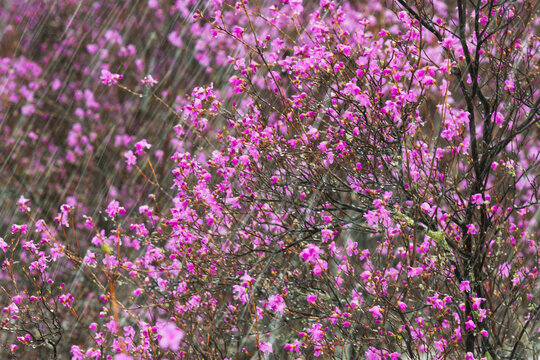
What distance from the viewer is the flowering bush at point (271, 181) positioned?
3408mm

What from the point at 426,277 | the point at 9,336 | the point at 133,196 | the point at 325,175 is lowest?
the point at 9,336

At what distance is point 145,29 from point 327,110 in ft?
19.4

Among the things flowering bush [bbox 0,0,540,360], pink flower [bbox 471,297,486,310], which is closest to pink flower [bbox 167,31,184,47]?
flowering bush [bbox 0,0,540,360]

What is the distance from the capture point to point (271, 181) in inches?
153

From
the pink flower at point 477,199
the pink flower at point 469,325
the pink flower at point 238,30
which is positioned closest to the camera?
the pink flower at point 469,325

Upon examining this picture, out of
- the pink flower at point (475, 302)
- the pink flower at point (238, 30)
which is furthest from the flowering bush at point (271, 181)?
the pink flower at point (238, 30)

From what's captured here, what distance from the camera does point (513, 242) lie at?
4.30 metres

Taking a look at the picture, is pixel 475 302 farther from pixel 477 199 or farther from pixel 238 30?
pixel 238 30

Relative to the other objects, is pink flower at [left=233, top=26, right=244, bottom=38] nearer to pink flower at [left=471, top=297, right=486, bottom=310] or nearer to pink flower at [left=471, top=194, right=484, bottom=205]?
pink flower at [left=471, top=194, right=484, bottom=205]

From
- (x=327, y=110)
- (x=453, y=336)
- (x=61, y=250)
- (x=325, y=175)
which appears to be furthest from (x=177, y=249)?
(x=453, y=336)

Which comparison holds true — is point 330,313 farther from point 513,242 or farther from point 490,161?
point 513,242

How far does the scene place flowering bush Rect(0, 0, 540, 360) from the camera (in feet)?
11.2

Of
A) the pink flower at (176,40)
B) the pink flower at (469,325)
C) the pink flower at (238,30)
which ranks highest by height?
the pink flower at (176,40)

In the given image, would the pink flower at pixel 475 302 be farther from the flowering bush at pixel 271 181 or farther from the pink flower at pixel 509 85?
the pink flower at pixel 509 85
